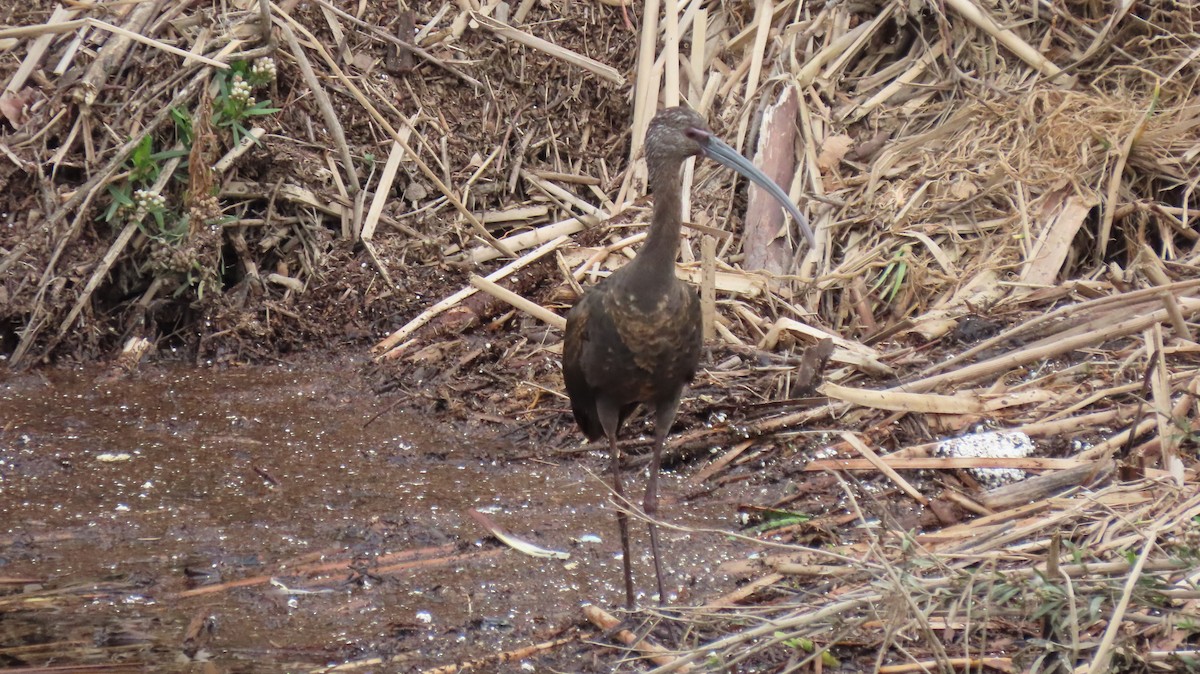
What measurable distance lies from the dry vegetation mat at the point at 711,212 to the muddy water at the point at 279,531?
35cm

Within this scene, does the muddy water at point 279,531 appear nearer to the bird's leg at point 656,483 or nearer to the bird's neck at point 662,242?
the bird's leg at point 656,483

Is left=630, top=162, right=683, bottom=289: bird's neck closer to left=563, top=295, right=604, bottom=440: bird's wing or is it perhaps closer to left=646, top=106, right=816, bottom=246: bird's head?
left=646, top=106, right=816, bottom=246: bird's head

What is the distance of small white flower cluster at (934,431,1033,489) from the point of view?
510 centimetres

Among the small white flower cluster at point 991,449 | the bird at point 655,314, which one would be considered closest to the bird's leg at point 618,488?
the bird at point 655,314

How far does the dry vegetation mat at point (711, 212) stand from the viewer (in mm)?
5492

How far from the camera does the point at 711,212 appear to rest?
751 centimetres

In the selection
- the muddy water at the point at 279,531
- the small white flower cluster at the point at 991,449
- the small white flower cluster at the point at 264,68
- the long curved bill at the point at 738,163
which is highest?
the long curved bill at the point at 738,163

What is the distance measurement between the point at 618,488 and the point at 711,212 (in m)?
2.97

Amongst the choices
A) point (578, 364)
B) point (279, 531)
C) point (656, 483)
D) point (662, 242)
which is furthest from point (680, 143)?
point (279, 531)

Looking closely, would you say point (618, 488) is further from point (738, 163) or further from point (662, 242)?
point (738, 163)

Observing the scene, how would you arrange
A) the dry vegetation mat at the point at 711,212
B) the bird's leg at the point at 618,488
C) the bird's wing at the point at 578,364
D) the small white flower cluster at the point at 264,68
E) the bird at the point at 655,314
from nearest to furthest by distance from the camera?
1. the bird's leg at the point at 618,488
2. the bird at the point at 655,314
3. the bird's wing at the point at 578,364
4. the dry vegetation mat at the point at 711,212
5. the small white flower cluster at the point at 264,68

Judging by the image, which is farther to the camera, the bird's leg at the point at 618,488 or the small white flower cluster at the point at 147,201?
the small white flower cluster at the point at 147,201

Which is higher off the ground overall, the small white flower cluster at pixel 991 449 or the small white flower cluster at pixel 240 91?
the small white flower cluster at pixel 240 91

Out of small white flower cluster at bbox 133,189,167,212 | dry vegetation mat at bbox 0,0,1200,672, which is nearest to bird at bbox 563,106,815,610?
dry vegetation mat at bbox 0,0,1200,672
